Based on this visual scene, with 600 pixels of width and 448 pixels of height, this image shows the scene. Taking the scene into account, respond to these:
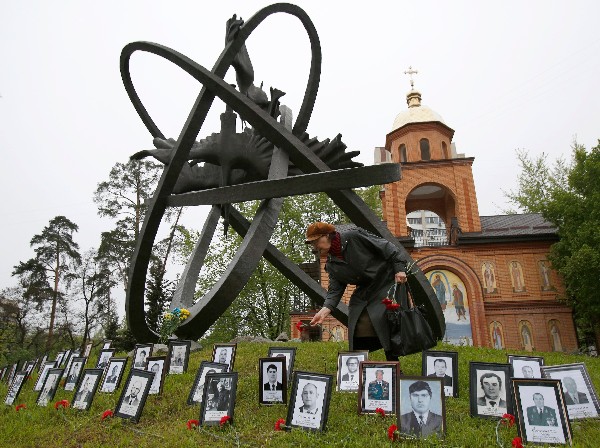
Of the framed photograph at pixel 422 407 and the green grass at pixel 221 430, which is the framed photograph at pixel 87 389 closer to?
the green grass at pixel 221 430

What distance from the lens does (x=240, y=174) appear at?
827 cm

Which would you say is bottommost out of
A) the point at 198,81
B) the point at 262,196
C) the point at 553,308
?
the point at 262,196

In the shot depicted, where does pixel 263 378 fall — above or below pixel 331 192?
below

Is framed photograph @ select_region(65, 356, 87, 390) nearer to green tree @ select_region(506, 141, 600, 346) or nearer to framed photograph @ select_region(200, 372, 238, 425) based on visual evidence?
framed photograph @ select_region(200, 372, 238, 425)

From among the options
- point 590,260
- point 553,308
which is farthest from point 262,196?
point 553,308

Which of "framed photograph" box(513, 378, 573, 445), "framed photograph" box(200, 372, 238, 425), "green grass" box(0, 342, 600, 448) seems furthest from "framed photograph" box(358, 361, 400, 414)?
"framed photograph" box(200, 372, 238, 425)

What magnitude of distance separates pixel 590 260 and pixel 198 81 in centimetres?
2051

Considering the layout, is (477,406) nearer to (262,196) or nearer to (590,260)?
(262,196)

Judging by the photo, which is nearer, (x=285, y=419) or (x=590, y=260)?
(x=285, y=419)

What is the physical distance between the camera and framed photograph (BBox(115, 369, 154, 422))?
4.52 meters

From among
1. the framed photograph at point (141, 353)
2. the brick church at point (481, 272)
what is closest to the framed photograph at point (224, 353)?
the framed photograph at point (141, 353)

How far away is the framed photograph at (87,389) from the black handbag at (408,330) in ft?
10.8

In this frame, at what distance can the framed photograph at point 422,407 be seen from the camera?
361 cm

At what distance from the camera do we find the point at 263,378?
4.91 m
